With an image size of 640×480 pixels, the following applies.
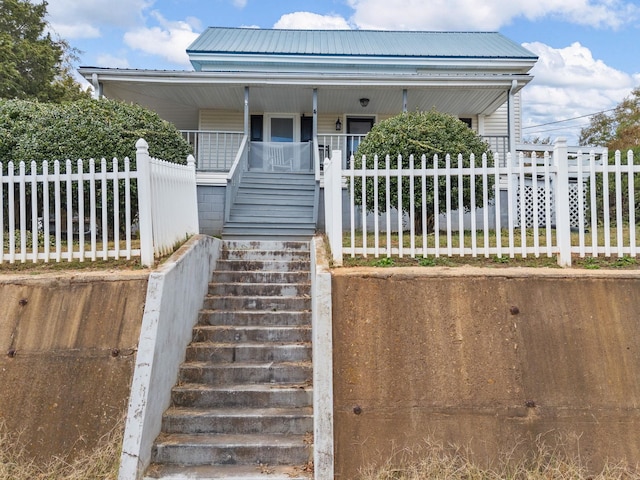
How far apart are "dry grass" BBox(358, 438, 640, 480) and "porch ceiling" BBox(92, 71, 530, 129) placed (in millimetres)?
9019

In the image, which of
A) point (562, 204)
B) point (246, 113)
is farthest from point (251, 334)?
point (246, 113)

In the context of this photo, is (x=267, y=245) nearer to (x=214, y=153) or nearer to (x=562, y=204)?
(x=562, y=204)

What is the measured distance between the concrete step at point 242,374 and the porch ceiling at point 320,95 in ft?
27.8

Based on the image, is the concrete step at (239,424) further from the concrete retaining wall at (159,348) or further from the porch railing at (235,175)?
the porch railing at (235,175)

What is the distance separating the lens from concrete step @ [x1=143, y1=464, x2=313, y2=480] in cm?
357

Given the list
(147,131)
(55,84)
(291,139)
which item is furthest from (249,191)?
(55,84)

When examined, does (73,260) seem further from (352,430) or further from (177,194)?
(352,430)

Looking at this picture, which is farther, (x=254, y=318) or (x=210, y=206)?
(x=210, y=206)

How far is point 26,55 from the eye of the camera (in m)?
19.6

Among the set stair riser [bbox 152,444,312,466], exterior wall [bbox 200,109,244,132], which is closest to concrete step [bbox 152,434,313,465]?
stair riser [bbox 152,444,312,466]

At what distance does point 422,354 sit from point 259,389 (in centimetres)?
153

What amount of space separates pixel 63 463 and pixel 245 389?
1.53 m

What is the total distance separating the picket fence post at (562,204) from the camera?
463 cm

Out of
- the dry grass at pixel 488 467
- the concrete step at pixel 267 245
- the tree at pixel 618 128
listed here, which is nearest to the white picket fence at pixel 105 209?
the concrete step at pixel 267 245
